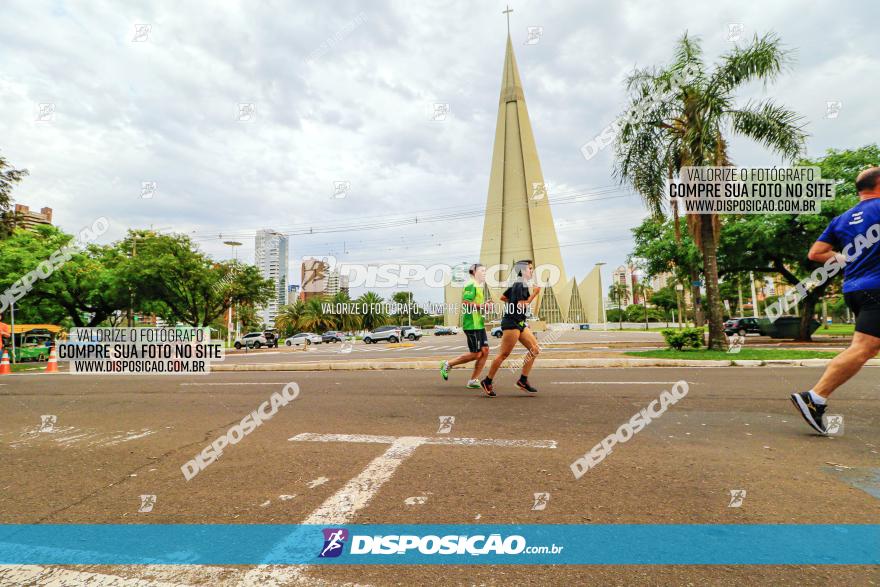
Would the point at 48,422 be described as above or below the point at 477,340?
below

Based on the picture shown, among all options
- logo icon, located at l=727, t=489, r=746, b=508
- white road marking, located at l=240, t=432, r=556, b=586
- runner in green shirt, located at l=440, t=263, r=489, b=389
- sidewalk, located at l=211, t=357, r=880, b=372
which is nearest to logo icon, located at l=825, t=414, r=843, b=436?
logo icon, located at l=727, t=489, r=746, b=508

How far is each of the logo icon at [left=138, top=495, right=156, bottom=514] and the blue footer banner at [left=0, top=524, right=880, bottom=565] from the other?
24cm

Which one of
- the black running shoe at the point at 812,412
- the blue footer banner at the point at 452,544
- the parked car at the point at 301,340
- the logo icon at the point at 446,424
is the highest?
the black running shoe at the point at 812,412

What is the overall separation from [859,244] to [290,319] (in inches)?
2253

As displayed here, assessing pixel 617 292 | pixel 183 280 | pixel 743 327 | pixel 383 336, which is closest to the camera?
pixel 743 327

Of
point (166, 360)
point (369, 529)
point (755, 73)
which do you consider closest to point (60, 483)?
point (369, 529)

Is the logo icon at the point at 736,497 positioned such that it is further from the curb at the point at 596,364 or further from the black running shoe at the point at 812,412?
the curb at the point at 596,364

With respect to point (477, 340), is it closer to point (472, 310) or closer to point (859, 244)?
point (472, 310)

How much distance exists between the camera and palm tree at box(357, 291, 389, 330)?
63312mm

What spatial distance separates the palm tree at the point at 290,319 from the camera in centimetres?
5516

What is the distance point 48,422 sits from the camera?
205 inches

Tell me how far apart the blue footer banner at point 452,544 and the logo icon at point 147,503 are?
0.24 m

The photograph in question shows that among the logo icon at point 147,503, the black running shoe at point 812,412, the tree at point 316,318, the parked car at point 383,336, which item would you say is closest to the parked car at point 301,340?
the parked car at point 383,336

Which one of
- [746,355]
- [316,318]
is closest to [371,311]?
[316,318]
